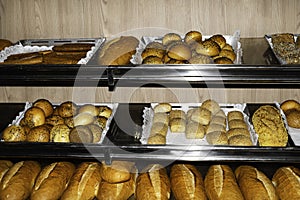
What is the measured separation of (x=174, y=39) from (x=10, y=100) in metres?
1.08

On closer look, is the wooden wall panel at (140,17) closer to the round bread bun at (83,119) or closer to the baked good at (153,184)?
the round bread bun at (83,119)

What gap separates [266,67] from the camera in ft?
6.27

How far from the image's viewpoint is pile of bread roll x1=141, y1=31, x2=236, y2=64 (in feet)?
6.65

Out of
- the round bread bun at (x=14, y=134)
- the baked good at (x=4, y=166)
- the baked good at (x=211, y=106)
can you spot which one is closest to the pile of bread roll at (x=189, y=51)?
the baked good at (x=211, y=106)

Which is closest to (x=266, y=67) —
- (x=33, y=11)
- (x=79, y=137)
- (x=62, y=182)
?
(x=79, y=137)

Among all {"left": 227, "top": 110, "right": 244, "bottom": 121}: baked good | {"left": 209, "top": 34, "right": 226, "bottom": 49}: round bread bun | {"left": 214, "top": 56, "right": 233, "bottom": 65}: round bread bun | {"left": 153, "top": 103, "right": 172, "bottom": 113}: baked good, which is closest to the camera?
{"left": 214, "top": 56, "right": 233, "bottom": 65}: round bread bun

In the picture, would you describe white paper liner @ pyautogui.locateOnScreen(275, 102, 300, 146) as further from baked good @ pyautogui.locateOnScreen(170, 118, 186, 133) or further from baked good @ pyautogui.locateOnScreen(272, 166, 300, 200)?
baked good @ pyautogui.locateOnScreen(170, 118, 186, 133)

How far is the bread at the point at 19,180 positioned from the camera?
2.16 m

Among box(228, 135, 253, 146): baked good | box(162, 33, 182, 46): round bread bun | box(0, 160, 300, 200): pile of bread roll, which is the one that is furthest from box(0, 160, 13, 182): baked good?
box(228, 135, 253, 146): baked good

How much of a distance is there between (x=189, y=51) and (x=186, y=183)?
62 centimetres

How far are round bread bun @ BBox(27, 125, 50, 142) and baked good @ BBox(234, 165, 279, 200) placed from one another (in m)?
0.95

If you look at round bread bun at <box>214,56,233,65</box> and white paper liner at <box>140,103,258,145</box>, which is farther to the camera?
white paper liner at <box>140,103,258,145</box>

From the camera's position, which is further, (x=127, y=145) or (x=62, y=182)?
(x=62, y=182)

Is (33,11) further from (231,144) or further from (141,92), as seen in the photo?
(231,144)
